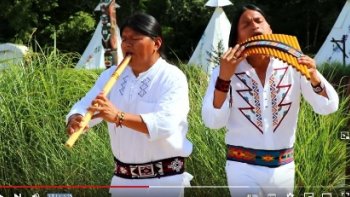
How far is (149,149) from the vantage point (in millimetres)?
2736

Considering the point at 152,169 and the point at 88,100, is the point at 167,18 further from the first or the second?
the point at 152,169

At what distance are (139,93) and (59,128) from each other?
1662 mm

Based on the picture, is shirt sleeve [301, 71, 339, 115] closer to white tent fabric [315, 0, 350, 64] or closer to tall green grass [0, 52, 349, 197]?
tall green grass [0, 52, 349, 197]

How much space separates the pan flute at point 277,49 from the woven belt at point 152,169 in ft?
1.95

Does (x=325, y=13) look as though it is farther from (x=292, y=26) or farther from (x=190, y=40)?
(x=190, y=40)

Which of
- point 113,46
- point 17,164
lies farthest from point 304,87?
point 113,46

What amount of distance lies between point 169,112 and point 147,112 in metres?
0.11

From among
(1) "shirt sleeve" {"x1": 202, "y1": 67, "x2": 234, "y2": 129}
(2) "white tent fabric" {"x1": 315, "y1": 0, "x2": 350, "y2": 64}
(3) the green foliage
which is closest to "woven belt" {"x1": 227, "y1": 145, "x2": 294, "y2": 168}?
(1) "shirt sleeve" {"x1": 202, "y1": 67, "x2": 234, "y2": 129}

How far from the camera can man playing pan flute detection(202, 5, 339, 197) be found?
8.71ft

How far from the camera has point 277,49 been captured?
101 inches

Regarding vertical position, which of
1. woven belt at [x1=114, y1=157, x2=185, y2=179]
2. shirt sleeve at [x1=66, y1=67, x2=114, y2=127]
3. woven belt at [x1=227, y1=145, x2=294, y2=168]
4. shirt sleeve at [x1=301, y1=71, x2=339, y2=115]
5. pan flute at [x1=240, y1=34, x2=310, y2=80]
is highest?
pan flute at [x1=240, y1=34, x2=310, y2=80]

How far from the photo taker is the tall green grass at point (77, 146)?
3.85 metres

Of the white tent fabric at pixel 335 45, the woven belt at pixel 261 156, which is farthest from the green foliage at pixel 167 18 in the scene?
the woven belt at pixel 261 156

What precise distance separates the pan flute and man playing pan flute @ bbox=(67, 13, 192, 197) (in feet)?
1.23
